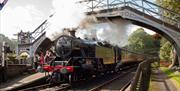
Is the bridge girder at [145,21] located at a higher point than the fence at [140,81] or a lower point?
higher

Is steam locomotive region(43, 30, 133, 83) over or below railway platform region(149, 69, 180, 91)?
over

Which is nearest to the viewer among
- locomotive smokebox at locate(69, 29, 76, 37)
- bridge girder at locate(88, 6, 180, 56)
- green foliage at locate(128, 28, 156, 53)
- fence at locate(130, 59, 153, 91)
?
fence at locate(130, 59, 153, 91)

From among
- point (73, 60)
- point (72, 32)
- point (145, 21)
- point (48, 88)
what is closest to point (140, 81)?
point (73, 60)

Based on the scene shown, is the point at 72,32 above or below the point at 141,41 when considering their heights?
below

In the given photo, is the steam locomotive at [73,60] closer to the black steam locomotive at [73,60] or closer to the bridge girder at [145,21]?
the black steam locomotive at [73,60]

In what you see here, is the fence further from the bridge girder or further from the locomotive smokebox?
the bridge girder

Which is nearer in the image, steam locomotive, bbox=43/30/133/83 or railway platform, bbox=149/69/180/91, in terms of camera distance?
railway platform, bbox=149/69/180/91

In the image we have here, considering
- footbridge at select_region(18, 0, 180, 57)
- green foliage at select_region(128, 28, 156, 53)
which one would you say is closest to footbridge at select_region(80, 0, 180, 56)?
footbridge at select_region(18, 0, 180, 57)

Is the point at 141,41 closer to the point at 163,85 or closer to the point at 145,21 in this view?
the point at 145,21

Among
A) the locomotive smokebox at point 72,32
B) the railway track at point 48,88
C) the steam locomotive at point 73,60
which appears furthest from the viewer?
the locomotive smokebox at point 72,32

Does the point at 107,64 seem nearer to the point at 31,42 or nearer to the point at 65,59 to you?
the point at 65,59

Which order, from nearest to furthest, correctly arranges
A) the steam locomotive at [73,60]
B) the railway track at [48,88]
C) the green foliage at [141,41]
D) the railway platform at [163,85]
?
1. the railway platform at [163,85]
2. the railway track at [48,88]
3. the steam locomotive at [73,60]
4. the green foliage at [141,41]

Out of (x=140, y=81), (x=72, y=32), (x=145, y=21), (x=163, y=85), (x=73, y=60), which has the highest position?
(x=145, y=21)

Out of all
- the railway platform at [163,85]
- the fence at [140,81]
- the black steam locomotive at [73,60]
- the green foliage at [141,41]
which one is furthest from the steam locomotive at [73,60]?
the green foliage at [141,41]
